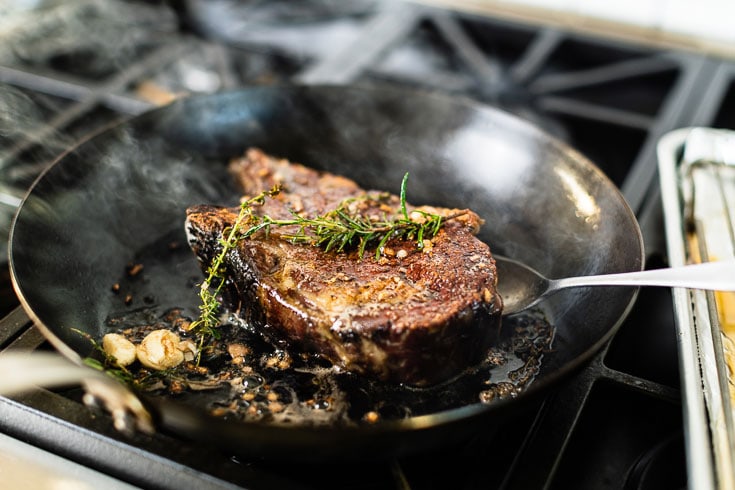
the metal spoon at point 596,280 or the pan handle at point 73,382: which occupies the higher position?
the metal spoon at point 596,280

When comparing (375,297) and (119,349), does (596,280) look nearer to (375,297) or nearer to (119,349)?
(375,297)

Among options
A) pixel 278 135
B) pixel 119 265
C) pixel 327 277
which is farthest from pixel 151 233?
pixel 327 277

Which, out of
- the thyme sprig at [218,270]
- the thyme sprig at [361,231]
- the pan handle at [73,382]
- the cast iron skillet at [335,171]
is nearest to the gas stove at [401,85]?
the pan handle at [73,382]

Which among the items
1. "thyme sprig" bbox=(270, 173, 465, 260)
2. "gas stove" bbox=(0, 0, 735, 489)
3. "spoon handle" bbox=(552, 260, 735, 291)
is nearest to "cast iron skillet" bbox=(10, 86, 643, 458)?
"spoon handle" bbox=(552, 260, 735, 291)

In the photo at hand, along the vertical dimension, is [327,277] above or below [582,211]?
below

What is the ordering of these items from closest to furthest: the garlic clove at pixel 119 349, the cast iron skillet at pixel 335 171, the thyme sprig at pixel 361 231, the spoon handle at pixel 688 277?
1. the cast iron skillet at pixel 335 171
2. the spoon handle at pixel 688 277
3. the garlic clove at pixel 119 349
4. the thyme sprig at pixel 361 231

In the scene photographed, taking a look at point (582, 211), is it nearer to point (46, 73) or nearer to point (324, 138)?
point (324, 138)

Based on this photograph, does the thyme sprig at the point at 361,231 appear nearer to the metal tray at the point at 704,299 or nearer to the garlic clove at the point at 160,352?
the garlic clove at the point at 160,352

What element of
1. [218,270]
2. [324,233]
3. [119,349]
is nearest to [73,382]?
[119,349]
